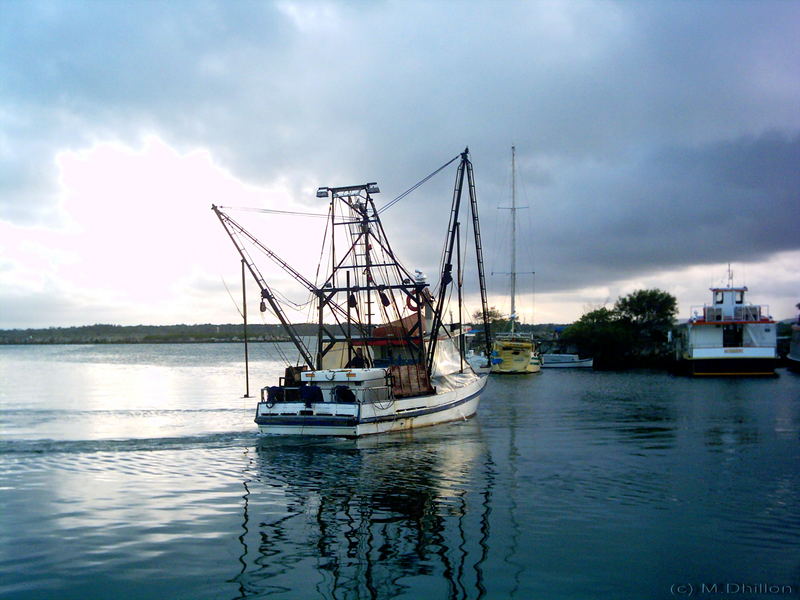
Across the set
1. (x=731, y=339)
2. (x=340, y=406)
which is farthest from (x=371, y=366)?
(x=731, y=339)

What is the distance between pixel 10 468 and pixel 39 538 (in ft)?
34.0

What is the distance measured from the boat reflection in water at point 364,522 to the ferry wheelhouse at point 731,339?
2124 inches

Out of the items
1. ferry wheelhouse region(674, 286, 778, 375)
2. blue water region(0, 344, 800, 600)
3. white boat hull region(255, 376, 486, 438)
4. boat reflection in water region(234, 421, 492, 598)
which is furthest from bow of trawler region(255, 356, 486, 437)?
ferry wheelhouse region(674, 286, 778, 375)

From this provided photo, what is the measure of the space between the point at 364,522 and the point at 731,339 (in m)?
71.4

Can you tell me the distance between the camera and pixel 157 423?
39031mm

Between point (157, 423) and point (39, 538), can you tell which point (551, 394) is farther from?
point (39, 538)

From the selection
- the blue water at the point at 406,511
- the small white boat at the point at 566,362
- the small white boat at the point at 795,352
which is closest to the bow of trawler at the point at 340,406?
the blue water at the point at 406,511

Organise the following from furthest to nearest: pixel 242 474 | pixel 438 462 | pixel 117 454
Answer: pixel 117 454 → pixel 438 462 → pixel 242 474

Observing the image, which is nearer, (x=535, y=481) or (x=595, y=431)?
(x=535, y=481)

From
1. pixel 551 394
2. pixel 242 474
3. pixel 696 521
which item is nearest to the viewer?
pixel 696 521

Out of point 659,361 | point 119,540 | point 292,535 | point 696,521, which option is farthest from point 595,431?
point 659,361

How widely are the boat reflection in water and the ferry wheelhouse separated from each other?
53949 mm

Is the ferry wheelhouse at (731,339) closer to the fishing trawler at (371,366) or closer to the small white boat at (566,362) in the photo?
the small white boat at (566,362)

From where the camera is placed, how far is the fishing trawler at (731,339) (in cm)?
7350
